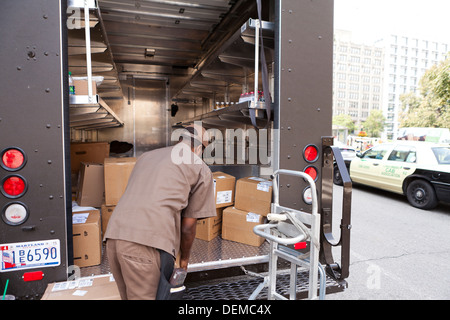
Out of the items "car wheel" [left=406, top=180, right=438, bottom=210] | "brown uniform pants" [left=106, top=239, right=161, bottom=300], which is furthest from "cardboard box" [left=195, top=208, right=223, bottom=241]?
"car wheel" [left=406, top=180, right=438, bottom=210]

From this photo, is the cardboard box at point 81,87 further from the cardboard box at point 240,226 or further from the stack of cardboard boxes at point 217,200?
the cardboard box at point 240,226

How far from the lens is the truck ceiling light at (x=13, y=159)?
6.61 ft

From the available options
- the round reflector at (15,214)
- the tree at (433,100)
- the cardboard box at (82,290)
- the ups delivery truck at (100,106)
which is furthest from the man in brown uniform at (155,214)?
the tree at (433,100)

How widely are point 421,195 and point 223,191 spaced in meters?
6.56

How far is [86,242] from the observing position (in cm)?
266

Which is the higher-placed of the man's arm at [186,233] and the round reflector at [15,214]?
the round reflector at [15,214]

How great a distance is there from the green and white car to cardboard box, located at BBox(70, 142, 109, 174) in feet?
24.2

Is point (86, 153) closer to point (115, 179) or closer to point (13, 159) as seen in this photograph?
point (115, 179)

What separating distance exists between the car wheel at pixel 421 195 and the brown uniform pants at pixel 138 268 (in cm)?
787

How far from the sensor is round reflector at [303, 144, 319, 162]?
104 inches

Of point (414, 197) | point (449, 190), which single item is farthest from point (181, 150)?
point (414, 197)

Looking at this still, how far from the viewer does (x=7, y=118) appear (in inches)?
79.0

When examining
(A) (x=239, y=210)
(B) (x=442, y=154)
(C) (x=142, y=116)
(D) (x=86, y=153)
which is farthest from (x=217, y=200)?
(B) (x=442, y=154)

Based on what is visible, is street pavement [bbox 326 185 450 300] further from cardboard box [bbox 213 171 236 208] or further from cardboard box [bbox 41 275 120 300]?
cardboard box [bbox 41 275 120 300]
